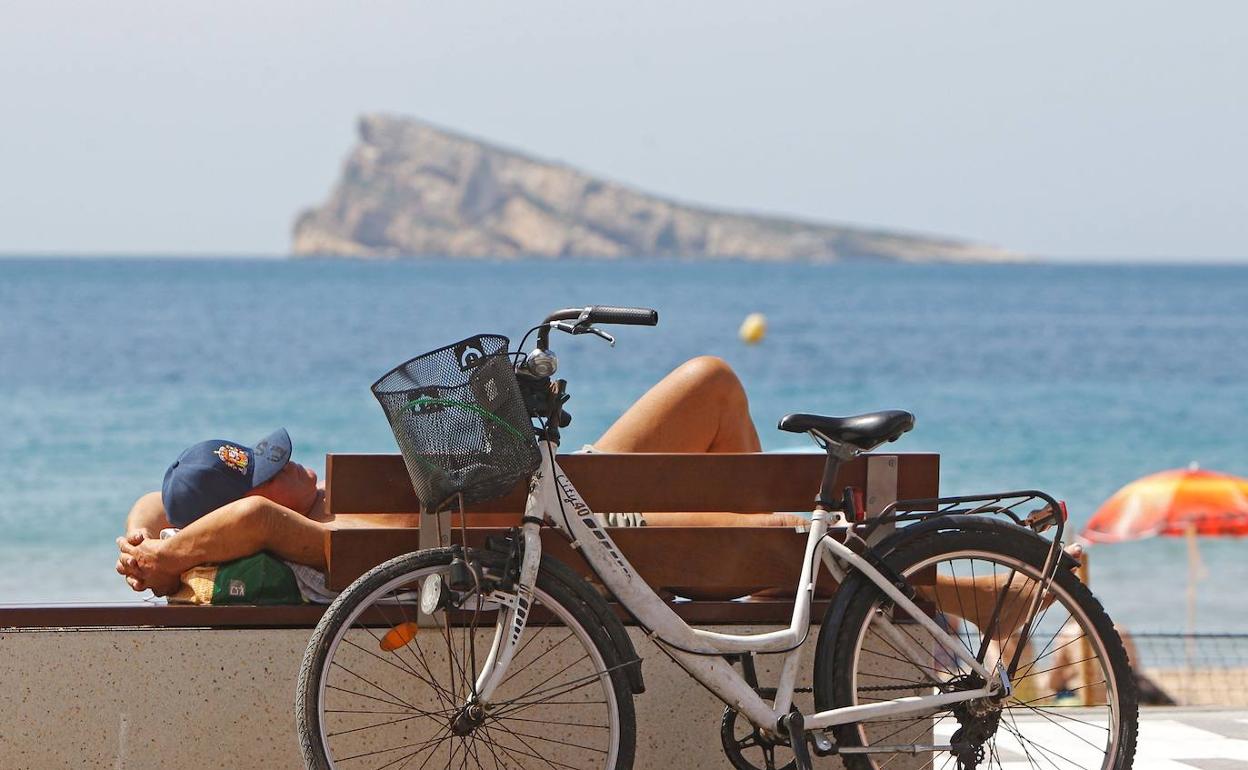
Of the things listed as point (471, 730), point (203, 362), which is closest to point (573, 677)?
point (471, 730)

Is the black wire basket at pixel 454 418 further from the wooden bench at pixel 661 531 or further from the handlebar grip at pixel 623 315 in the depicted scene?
the wooden bench at pixel 661 531

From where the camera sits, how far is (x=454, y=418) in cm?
348

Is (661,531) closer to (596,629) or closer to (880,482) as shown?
(596,629)

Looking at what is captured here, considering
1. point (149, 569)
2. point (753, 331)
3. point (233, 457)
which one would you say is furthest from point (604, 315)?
point (753, 331)

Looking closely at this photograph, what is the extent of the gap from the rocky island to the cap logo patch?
14729 centimetres

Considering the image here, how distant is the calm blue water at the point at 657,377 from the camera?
17.4 meters

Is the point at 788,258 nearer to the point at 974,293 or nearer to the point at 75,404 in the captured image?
the point at 974,293

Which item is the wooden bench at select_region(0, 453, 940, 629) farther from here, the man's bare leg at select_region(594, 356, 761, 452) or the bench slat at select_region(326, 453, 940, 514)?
the man's bare leg at select_region(594, 356, 761, 452)

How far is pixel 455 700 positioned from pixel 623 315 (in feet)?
3.39

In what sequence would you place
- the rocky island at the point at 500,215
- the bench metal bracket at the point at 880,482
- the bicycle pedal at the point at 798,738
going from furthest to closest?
1. the rocky island at the point at 500,215
2. the bench metal bracket at the point at 880,482
3. the bicycle pedal at the point at 798,738

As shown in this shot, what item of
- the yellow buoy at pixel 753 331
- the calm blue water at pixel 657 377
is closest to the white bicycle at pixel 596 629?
the calm blue water at pixel 657 377

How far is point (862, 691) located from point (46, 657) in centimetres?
196

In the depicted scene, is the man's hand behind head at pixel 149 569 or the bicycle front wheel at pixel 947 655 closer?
the bicycle front wheel at pixel 947 655

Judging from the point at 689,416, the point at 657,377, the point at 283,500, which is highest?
the point at 689,416
